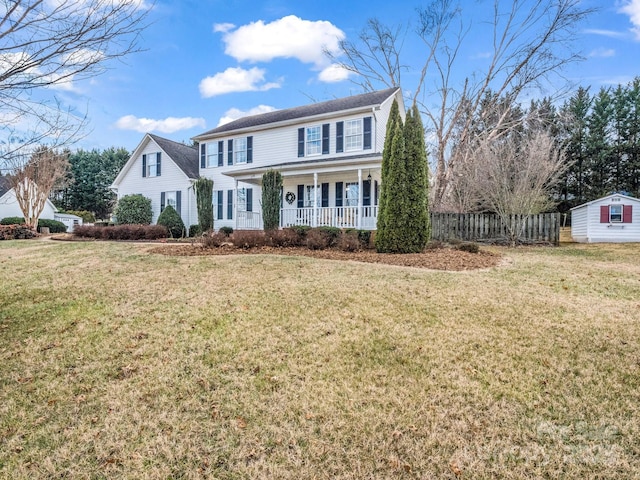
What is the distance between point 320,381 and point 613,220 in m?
19.4

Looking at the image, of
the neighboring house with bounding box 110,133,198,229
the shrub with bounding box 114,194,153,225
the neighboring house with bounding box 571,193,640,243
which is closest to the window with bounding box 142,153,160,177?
the neighboring house with bounding box 110,133,198,229

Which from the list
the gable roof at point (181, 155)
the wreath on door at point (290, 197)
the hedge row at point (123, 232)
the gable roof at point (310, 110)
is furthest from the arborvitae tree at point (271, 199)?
the gable roof at point (181, 155)

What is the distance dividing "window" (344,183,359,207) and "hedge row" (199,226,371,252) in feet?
14.5

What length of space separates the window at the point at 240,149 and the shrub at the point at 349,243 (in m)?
9.97

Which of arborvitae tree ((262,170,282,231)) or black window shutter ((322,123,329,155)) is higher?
black window shutter ((322,123,329,155))

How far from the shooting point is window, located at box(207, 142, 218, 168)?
Result: 19594 mm

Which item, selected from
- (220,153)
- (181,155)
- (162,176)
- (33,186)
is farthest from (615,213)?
(33,186)

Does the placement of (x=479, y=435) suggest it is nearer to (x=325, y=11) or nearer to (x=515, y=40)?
(x=325, y=11)

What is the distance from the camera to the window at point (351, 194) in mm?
15992

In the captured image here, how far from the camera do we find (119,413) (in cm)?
311

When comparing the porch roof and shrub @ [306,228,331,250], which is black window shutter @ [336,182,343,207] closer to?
the porch roof

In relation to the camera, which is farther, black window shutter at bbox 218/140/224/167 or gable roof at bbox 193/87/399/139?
black window shutter at bbox 218/140/224/167

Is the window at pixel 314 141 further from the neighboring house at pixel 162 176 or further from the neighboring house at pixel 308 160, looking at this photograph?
the neighboring house at pixel 162 176

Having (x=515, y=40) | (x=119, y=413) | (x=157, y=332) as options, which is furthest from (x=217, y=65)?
(x=515, y=40)
